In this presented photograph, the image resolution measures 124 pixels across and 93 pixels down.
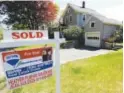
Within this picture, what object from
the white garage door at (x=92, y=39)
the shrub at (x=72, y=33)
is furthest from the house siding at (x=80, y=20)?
the shrub at (x=72, y=33)

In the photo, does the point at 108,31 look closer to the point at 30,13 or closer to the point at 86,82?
the point at 30,13

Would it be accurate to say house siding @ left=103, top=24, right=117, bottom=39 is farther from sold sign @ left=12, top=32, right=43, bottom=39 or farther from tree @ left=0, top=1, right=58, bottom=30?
sold sign @ left=12, top=32, right=43, bottom=39

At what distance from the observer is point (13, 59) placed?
255 cm

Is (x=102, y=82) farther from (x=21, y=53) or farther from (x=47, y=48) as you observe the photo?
(x=21, y=53)

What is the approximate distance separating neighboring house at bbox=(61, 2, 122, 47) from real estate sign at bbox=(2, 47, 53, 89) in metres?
17.4

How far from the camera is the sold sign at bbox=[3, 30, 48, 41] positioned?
2.50 m

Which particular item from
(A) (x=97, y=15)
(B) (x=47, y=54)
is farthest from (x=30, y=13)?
(B) (x=47, y=54)

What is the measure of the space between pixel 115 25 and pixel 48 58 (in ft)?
64.7

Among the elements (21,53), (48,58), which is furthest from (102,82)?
(21,53)

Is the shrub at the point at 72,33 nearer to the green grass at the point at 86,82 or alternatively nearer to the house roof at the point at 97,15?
the house roof at the point at 97,15

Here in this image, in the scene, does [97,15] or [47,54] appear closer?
[47,54]

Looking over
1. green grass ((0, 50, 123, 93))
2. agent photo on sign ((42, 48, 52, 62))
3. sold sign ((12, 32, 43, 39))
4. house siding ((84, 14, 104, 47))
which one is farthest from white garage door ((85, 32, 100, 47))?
sold sign ((12, 32, 43, 39))

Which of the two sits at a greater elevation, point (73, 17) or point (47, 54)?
point (73, 17)

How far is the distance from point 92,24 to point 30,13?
6144 millimetres
